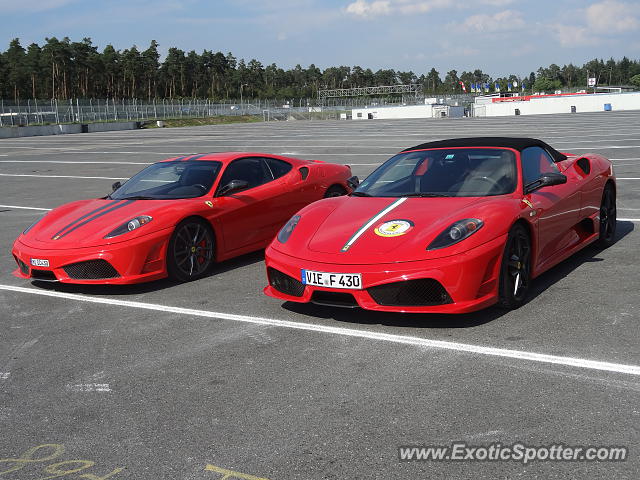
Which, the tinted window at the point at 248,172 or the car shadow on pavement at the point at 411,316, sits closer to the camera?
the car shadow on pavement at the point at 411,316

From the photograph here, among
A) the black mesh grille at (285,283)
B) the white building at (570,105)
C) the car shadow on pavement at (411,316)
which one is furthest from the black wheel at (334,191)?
the white building at (570,105)

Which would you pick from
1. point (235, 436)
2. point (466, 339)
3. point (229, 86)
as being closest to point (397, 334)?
point (466, 339)

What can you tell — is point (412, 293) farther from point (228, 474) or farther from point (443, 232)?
point (228, 474)

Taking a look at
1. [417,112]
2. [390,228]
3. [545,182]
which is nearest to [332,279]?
[390,228]

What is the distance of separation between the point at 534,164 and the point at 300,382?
10.9 feet

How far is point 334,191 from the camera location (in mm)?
8852

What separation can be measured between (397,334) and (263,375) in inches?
43.9

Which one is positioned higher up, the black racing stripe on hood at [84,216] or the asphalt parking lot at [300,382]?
the black racing stripe on hood at [84,216]

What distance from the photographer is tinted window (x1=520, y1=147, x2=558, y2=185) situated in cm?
609

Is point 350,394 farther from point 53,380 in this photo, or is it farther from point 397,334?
point 53,380

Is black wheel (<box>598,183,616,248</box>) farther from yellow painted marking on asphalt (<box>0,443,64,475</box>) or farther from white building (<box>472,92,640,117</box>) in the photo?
white building (<box>472,92,640,117</box>)

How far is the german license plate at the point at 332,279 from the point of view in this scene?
5004mm

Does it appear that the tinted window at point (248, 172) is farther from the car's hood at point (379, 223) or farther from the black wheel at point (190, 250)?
the car's hood at point (379, 223)

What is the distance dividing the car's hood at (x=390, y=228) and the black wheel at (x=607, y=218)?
2130 mm
